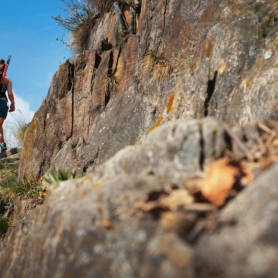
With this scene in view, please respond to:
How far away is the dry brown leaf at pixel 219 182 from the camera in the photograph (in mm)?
2035

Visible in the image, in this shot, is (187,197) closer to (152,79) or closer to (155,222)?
(155,222)

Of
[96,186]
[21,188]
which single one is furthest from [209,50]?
[21,188]

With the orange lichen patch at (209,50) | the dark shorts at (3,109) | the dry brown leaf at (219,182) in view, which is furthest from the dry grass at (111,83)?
the dry brown leaf at (219,182)

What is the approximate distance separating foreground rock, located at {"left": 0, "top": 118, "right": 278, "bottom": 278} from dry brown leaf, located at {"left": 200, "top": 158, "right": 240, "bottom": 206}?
7 cm

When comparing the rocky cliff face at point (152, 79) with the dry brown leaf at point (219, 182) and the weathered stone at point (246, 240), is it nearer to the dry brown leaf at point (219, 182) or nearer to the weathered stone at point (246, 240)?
the dry brown leaf at point (219, 182)

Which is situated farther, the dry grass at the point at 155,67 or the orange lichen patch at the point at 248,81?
the dry grass at the point at 155,67

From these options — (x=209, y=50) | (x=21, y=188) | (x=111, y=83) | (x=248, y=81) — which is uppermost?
(x=111, y=83)

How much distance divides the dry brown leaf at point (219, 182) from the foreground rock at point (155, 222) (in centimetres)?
7

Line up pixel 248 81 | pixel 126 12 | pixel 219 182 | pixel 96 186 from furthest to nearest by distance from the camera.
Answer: pixel 126 12 < pixel 248 81 < pixel 96 186 < pixel 219 182

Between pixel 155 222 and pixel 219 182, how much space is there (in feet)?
→ 1.12

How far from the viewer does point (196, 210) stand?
6.45 feet

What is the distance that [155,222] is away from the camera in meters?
1.99

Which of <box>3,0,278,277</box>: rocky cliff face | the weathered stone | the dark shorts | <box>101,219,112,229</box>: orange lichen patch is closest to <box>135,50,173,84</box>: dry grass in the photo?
<box>3,0,278,277</box>: rocky cliff face

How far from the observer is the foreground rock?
1.74 meters
